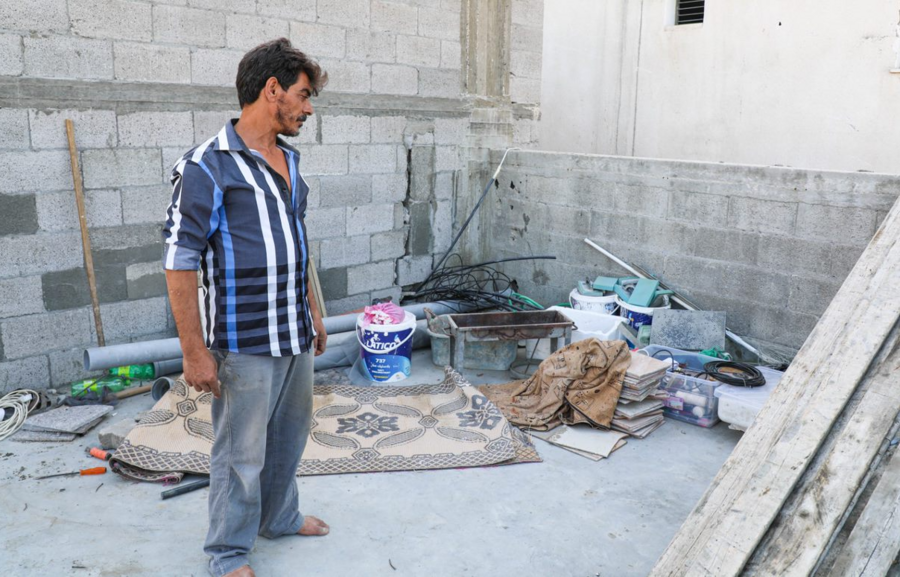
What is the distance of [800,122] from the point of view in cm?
865

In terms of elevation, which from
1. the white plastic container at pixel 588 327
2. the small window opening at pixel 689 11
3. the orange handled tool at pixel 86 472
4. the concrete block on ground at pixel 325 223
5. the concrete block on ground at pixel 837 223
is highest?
the small window opening at pixel 689 11

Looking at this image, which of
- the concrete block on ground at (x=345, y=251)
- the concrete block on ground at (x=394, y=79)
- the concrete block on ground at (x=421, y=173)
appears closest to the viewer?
the concrete block on ground at (x=345, y=251)

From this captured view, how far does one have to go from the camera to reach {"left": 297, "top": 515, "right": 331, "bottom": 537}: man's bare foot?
3.09 meters

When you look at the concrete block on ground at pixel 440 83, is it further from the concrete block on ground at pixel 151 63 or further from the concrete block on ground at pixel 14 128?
the concrete block on ground at pixel 14 128

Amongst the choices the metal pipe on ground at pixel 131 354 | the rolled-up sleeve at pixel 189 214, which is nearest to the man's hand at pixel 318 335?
the rolled-up sleeve at pixel 189 214

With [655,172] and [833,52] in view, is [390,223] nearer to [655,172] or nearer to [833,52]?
[655,172]

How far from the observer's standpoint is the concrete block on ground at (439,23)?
635cm

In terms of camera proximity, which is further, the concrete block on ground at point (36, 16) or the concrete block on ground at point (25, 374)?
the concrete block on ground at point (25, 374)

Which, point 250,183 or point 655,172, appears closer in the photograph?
point 250,183

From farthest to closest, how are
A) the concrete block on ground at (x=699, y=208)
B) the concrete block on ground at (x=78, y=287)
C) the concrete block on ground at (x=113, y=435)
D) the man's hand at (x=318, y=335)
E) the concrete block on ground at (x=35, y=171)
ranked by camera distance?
the concrete block on ground at (x=699, y=208)
the concrete block on ground at (x=78, y=287)
the concrete block on ground at (x=35, y=171)
the concrete block on ground at (x=113, y=435)
the man's hand at (x=318, y=335)

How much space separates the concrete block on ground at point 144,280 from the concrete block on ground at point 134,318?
40 millimetres

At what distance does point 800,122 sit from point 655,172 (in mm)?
4026

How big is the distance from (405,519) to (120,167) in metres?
2.91

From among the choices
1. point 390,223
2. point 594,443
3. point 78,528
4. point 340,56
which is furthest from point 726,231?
point 78,528
